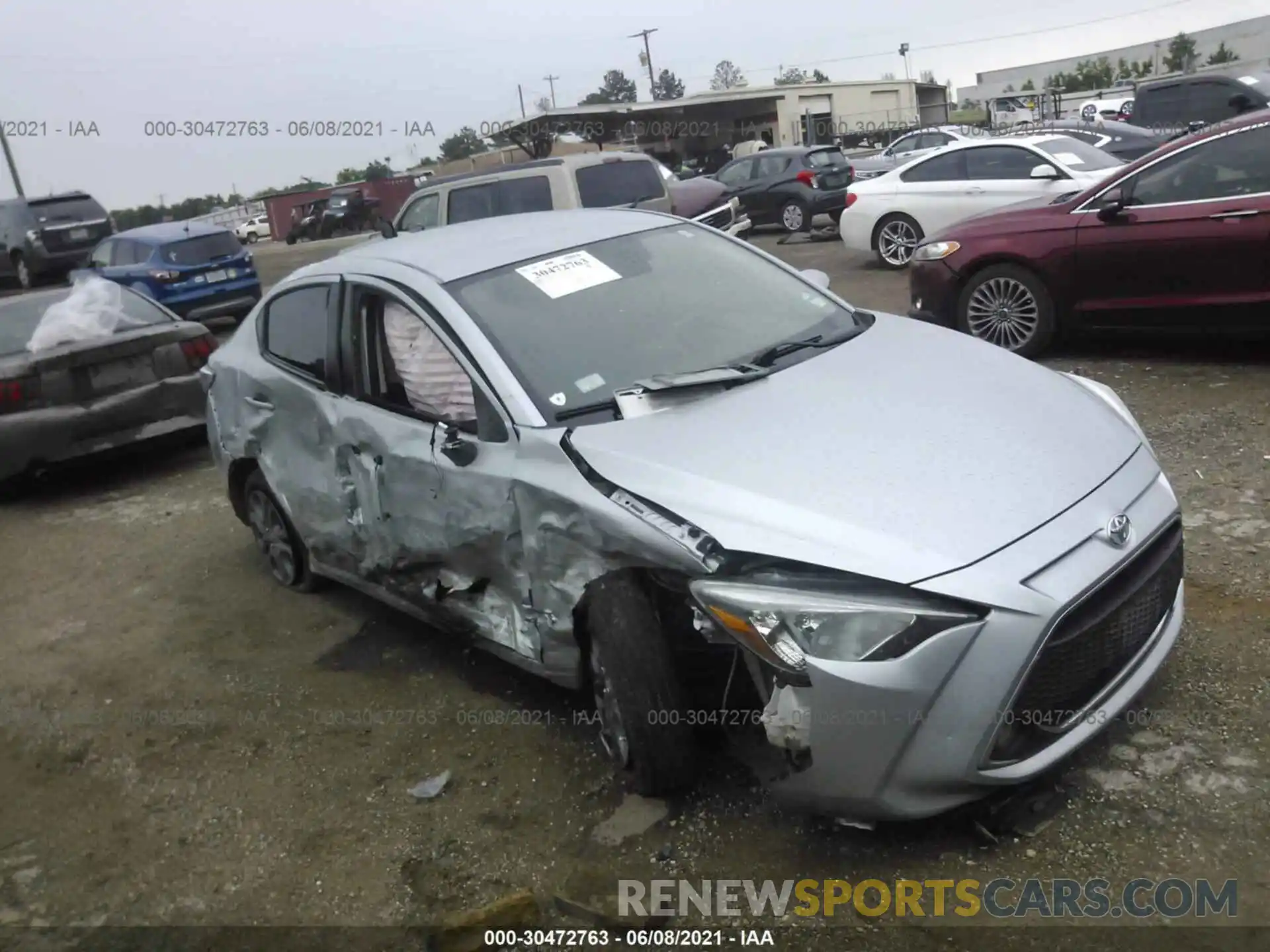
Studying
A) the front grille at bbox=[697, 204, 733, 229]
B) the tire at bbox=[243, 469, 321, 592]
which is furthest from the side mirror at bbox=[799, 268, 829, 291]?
the front grille at bbox=[697, 204, 733, 229]

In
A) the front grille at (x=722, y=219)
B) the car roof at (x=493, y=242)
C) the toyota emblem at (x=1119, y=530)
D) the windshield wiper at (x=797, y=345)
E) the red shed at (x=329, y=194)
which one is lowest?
the toyota emblem at (x=1119, y=530)

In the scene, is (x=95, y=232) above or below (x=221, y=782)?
above

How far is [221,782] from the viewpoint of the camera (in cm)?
374

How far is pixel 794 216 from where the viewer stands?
56.4ft

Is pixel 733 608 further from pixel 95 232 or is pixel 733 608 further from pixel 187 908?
pixel 95 232

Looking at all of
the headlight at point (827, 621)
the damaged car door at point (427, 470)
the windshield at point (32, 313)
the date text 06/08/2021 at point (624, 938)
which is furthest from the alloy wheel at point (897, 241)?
the date text 06/08/2021 at point (624, 938)

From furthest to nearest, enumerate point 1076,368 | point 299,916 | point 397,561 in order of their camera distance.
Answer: point 1076,368 < point 397,561 < point 299,916

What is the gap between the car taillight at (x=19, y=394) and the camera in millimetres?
6902

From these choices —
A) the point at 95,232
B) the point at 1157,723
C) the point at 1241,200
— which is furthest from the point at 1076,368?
the point at 95,232

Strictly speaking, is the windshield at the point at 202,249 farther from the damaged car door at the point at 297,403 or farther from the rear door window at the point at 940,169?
the damaged car door at the point at 297,403

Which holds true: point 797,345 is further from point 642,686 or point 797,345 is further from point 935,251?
point 935,251

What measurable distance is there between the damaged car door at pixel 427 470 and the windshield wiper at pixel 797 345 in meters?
0.92

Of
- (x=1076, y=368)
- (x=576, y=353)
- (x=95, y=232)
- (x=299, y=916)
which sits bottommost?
(x=299, y=916)

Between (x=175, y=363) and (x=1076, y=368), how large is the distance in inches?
240
